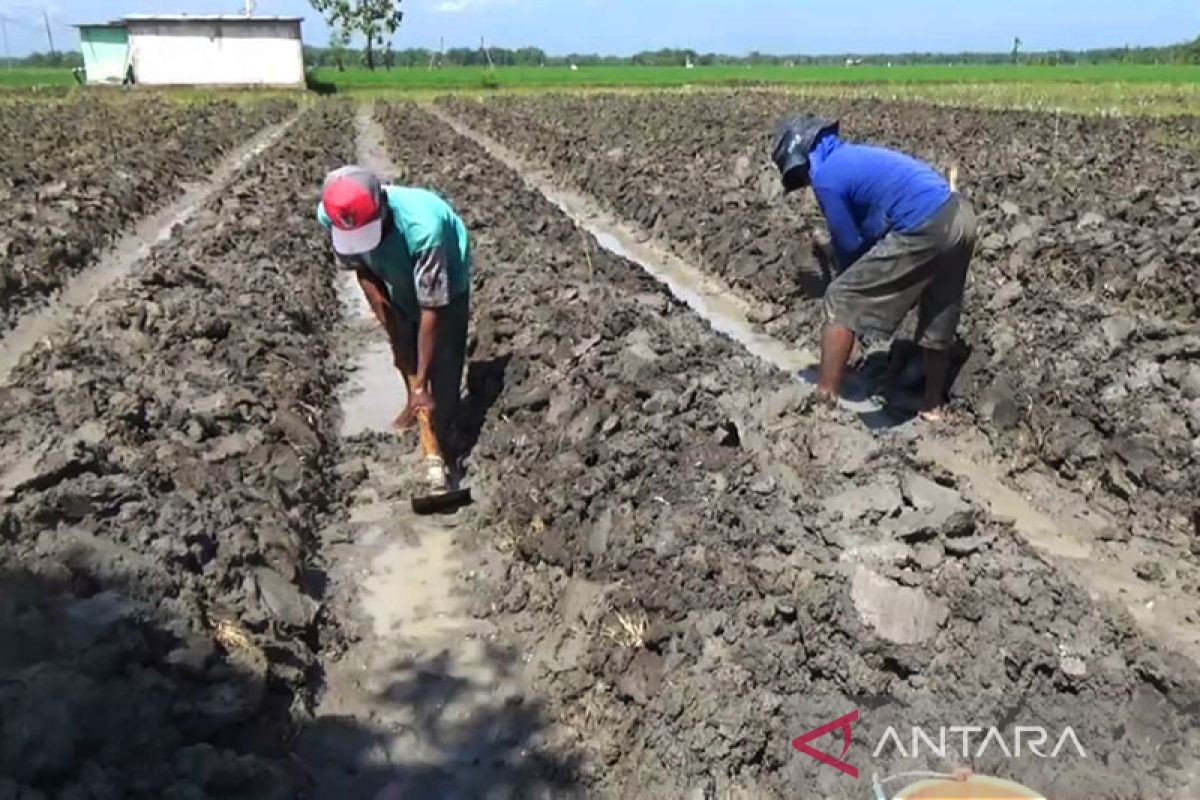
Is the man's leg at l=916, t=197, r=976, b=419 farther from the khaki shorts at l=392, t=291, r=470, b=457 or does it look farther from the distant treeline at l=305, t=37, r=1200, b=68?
the distant treeline at l=305, t=37, r=1200, b=68

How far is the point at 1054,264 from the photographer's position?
29.8ft

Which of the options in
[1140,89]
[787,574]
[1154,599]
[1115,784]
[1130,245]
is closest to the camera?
[1115,784]

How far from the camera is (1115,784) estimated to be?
10.7 ft

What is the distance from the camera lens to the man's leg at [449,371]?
592 centimetres

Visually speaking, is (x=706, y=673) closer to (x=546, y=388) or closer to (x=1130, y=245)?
(x=546, y=388)

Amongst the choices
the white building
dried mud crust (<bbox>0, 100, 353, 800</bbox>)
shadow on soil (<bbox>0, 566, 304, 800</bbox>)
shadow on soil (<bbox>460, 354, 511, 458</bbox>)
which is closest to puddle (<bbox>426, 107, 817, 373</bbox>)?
shadow on soil (<bbox>460, 354, 511, 458</bbox>)

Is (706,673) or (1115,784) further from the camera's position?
(706,673)

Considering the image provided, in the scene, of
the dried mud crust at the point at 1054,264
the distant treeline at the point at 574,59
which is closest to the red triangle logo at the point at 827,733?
the dried mud crust at the point at 1054,264

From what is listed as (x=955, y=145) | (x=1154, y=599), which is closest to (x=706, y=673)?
(x=1154, y=599)

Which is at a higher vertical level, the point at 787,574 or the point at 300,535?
the point at 787,574

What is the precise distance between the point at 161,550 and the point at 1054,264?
7663mm

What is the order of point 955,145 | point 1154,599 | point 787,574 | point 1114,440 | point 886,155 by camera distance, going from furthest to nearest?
point 955,145 → point 886,155 → point 1114,440 → point 1154,599 → point 787,574

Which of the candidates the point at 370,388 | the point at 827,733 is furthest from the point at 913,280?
the point at 370,388

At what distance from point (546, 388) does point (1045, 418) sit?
9.44ft
